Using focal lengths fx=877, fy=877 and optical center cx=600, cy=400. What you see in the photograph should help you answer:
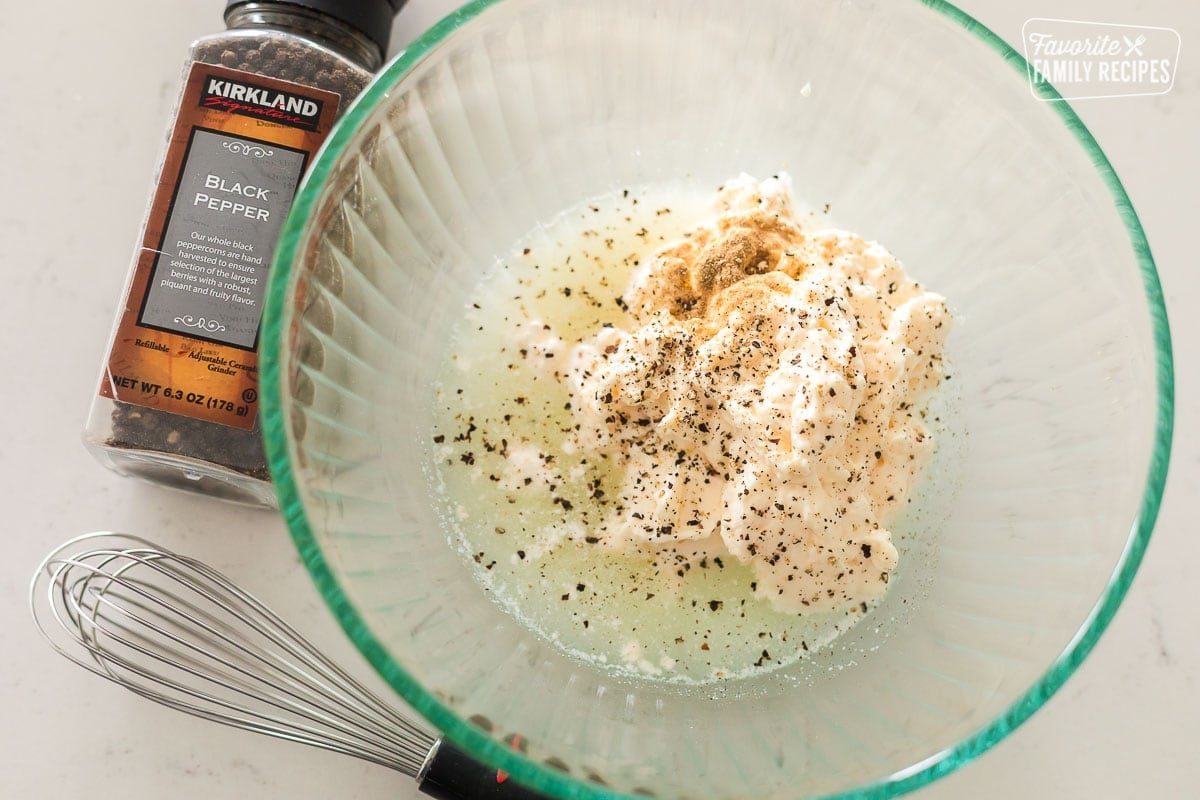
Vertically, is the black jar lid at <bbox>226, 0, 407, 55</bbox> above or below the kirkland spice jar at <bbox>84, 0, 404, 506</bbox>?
above

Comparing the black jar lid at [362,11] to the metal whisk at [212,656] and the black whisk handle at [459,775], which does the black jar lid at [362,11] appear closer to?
the metal whisk at [212,656]

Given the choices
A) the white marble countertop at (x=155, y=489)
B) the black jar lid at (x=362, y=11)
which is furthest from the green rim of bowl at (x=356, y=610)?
the white marble countertop at (x=155, y=489)

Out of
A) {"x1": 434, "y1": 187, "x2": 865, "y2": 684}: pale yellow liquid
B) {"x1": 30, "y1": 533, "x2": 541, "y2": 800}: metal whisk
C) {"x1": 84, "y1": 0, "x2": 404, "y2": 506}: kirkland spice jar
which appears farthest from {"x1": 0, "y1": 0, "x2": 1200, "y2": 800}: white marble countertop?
{"x1": 434, "y1": 187, "x2": 865, "y2": 684}: pale yellow liquid

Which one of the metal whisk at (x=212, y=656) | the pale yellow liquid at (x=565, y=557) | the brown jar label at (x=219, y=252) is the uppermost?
the brown jar label at (x=219, y=252)

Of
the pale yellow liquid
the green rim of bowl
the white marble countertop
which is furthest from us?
the white marble countertop

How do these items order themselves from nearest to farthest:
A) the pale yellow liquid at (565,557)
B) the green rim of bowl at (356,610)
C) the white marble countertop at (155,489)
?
the green rim of bowl at (356,610), the pale yellow liquid at (565,557), the white marble countertop at (155,489)

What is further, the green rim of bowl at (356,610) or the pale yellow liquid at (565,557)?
the pale yellow liquid at (565,557)

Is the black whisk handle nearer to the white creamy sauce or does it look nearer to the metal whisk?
the metal whisk

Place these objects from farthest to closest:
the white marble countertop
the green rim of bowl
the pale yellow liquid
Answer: the white marble countertop, the pale yellow liquid, the green rim of bowl
